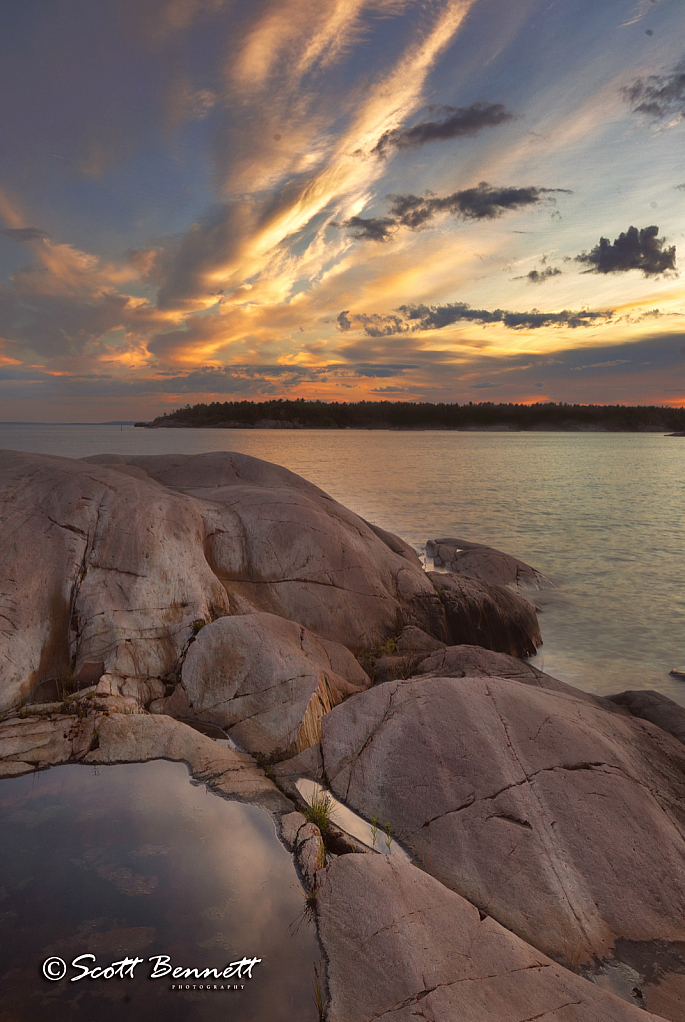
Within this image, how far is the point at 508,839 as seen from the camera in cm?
557

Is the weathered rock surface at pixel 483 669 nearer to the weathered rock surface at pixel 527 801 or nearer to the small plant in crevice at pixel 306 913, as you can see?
the weathered rock surface at pixel 527 801

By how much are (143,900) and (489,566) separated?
17012 millimetres

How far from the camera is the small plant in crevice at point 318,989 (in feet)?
12.2

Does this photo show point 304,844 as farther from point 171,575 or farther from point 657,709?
point 657,709

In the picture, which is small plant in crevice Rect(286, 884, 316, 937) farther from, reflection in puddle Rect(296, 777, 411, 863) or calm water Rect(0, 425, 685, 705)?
→ calm water Rect(0, 425, 685, 705)

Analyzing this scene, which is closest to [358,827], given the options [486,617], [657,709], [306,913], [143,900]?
[306,913]

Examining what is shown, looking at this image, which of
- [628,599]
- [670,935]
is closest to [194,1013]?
[670,935]

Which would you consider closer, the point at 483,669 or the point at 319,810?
the point at 319,810

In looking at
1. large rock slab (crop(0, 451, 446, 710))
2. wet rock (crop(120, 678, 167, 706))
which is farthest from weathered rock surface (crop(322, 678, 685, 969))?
large rock slab (crop(0, 451, 446, 710))

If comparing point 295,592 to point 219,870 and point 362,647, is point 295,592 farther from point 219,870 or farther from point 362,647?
point 219,870

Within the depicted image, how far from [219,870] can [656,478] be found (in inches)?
2657

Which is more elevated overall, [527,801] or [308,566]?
[308,566]

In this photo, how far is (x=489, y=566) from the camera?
65.3 feet

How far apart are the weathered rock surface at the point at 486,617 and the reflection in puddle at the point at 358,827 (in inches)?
273
